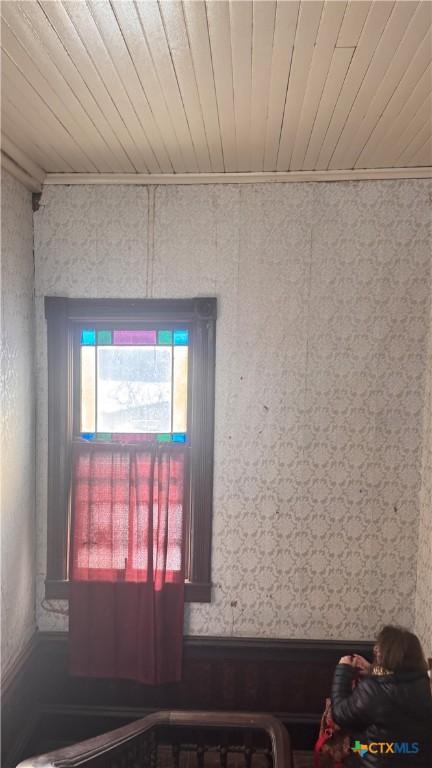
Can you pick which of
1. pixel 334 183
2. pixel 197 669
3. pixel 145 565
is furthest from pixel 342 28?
pixel 197 669

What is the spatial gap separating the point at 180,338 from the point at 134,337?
0.27 m

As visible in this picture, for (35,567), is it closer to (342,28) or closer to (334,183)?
(334,183)

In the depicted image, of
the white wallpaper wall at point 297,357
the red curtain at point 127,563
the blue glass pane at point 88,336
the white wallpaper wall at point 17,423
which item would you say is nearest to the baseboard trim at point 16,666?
the white wallpaper wall at point 17,423

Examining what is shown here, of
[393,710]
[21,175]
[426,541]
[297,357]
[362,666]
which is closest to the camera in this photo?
[393,710]

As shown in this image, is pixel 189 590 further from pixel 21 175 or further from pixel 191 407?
pixel 21 175

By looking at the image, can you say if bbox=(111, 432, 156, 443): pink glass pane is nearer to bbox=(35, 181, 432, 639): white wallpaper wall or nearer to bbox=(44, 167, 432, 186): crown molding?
bbox=(35, 181, 432, 639): white wallpaper wall

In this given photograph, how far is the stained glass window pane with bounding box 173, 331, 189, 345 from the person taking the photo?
9.98 feet

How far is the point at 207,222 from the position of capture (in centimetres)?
299

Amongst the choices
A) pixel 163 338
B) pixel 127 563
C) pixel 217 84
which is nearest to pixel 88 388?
pixel 163 338

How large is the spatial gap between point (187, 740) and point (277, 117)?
10.7ft

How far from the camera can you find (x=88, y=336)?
10.1 ft

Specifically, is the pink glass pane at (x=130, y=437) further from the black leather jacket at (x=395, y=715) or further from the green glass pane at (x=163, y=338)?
the black leather jacket at (x=395, y=715)

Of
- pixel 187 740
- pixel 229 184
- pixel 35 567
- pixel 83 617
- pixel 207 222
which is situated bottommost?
pixel 187 740

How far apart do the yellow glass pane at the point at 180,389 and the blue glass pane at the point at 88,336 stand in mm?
475
